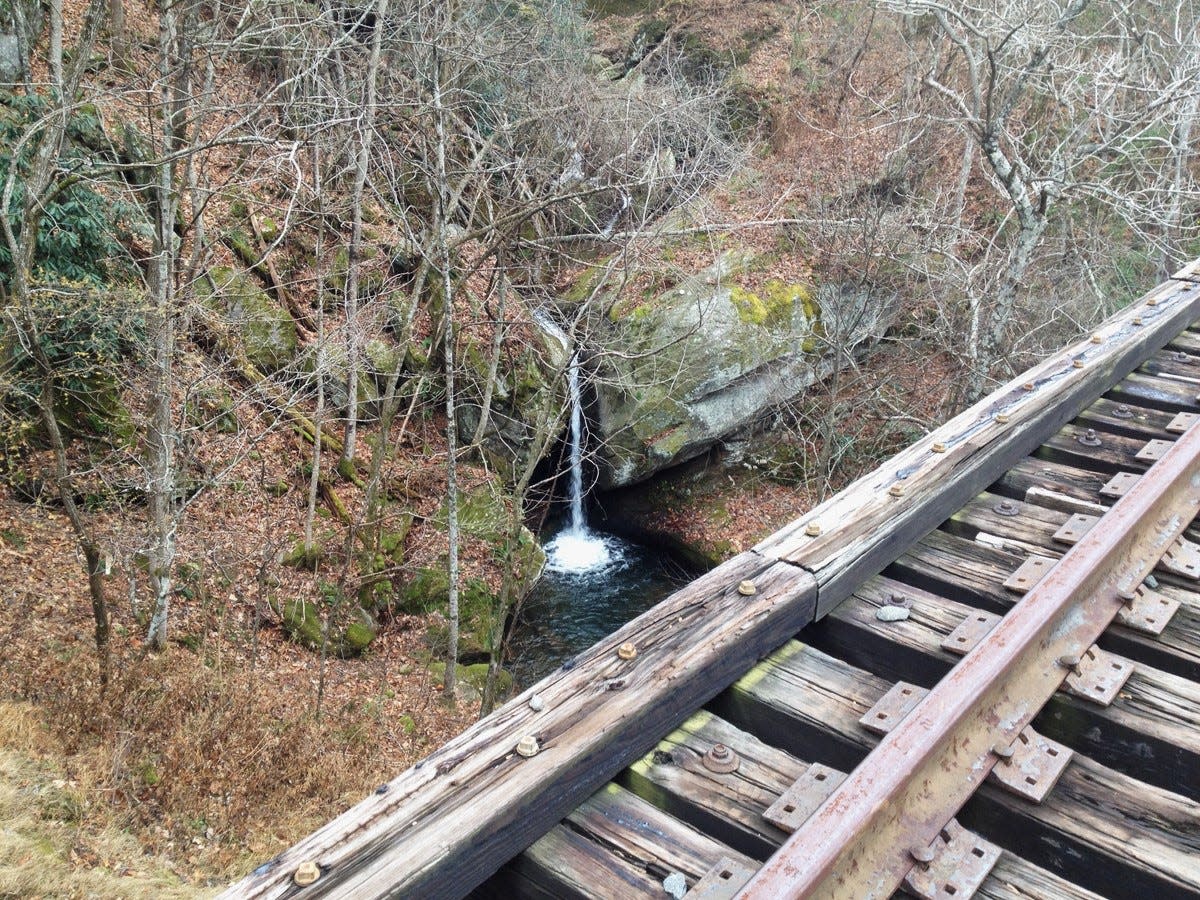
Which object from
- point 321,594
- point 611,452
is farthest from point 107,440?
point 611,452

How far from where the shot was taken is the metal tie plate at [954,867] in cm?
157

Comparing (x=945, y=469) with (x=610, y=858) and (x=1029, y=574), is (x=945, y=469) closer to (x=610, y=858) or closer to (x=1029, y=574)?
(x=1029, y=574)

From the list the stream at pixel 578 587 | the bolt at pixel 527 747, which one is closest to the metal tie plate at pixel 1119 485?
the bolt at pixel 527 747

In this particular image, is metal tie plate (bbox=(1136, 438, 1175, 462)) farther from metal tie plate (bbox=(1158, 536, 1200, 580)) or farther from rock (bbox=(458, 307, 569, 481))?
rock (bbox=(458, 307, 569, 481))

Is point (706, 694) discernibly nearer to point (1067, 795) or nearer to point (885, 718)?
point (885, 718)

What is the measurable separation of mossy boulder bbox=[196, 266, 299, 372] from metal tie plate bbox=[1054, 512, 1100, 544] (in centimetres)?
1115

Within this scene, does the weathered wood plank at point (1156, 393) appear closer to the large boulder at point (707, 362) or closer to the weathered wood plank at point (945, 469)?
the weathered wood plank at point (945, 469)

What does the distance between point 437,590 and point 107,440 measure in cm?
511

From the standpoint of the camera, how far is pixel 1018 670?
2.04m

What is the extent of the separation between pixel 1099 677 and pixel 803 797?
3.13ft

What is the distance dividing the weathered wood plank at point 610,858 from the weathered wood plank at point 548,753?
48 millimetres

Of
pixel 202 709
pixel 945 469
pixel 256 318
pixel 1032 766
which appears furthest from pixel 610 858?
pixel 256 318

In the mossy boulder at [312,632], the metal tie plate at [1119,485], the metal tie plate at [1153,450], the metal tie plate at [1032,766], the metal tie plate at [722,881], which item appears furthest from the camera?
the mossy boulder at [312,632]

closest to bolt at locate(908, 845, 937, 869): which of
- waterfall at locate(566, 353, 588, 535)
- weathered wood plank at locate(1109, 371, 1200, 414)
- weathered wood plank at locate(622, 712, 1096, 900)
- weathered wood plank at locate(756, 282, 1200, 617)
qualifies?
weathered wood plank at locate(622, 712, 1096, 900)
